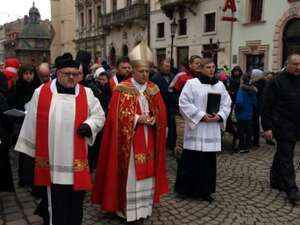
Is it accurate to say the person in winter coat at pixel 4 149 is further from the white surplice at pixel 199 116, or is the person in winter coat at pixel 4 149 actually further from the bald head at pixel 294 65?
→ the bald head at pixel 294 65

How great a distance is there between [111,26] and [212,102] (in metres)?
30.1

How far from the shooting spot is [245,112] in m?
7.36

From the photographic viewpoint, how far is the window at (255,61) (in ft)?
58.3

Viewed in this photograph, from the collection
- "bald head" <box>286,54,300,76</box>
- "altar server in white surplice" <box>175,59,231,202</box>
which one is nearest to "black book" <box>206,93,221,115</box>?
"altar server in white surplice" <box>175,59,231,202</box>

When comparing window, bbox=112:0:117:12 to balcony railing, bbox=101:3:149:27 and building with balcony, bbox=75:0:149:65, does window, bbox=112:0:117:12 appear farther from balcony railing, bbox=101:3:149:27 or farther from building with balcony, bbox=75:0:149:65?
balcony railing, bbox=101:3:149:27

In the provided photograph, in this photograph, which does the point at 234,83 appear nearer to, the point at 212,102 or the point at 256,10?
the point at 212,102

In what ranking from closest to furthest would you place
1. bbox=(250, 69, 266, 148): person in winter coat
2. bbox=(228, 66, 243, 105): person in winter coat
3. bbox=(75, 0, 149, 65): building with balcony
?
bbox=(250, 69, 266, 148): person in winter coat, bbox=(228, 66, 243, 105): person in winter coat, bbox=(75, 0, 149, 65): building with balcony

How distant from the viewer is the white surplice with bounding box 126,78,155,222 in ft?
12.7

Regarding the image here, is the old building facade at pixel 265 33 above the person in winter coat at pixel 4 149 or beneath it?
above

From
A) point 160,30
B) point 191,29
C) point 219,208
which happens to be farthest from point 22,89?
point 160,30

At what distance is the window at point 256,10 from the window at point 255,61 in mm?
A: 1781

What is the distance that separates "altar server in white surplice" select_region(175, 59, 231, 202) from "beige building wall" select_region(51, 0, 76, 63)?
42219 mm

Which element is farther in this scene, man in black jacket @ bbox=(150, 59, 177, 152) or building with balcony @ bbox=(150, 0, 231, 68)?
building with balcony @ bbox=(150, 0, 231, 68)

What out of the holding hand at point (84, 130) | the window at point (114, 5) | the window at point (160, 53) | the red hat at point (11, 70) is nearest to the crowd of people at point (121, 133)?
the holding hand at point (84, 130)
